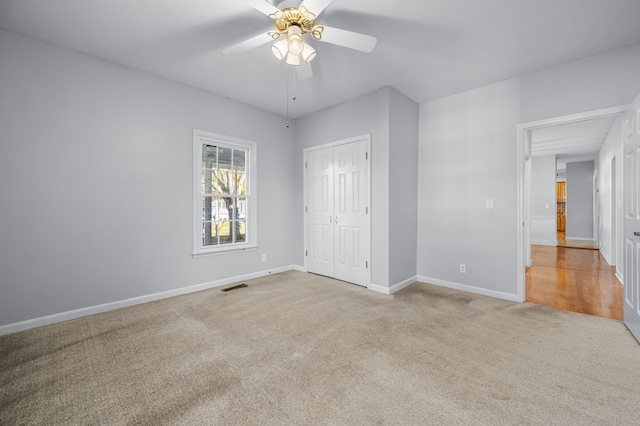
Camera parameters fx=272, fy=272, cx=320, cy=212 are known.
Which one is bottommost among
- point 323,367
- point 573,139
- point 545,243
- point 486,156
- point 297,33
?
Answer: point 323,367

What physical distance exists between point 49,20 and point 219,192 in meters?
2.32

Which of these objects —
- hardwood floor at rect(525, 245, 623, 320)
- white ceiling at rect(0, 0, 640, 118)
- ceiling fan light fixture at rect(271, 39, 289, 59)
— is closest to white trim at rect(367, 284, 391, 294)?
hardwood floor at rect(525, 245, 623, 320)

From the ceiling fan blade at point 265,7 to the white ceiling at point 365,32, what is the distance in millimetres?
397

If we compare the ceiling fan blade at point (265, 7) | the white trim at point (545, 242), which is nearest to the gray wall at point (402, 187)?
the ceiling fan blade at point (265, 7)

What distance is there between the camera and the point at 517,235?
328cm

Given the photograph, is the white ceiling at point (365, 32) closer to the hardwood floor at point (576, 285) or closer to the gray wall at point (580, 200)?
the hardwood floor at point (576, 285)

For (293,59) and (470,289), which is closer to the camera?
(293,59)

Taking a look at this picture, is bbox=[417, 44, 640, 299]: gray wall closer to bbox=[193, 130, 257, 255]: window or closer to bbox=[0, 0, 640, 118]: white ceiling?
bbox=[0, 0, 640, 118]: white ceiling

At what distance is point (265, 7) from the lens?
1.87 meters

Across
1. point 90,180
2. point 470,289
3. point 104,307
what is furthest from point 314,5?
point 470,289

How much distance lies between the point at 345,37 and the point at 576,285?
457cm

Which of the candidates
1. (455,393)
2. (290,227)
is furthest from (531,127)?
(290,227)

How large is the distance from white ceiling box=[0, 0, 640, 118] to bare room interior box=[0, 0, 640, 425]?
23 mm

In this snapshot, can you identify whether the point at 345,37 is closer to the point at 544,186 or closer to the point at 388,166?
the point at 388,166
